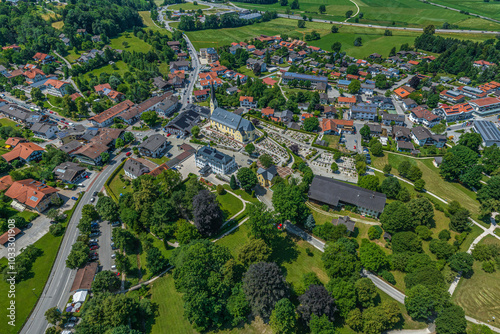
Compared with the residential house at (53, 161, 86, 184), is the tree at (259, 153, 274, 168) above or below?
above

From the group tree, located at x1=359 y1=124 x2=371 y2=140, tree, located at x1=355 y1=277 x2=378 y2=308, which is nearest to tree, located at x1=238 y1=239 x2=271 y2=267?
tree, located at x1=355 y1=277 x2=378 y2=308

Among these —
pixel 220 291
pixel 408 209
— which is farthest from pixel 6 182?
pixel 408 209

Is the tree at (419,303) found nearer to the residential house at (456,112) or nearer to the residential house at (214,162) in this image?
the residential house at (214,162)

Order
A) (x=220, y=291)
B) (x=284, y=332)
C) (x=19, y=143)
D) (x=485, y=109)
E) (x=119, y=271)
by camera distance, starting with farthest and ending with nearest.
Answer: (x=485, y=109), (x=19, y=143), (x=119, y=271), (x=220, y=291), (x=284, y=332)

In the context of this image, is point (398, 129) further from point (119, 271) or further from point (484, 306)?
point (119, 271)

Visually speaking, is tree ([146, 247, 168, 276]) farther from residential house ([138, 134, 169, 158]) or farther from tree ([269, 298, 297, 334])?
residential house ([138, 134, 169, 158])

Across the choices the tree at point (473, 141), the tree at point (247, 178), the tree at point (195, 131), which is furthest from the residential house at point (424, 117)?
the tree at point (195, 131)
